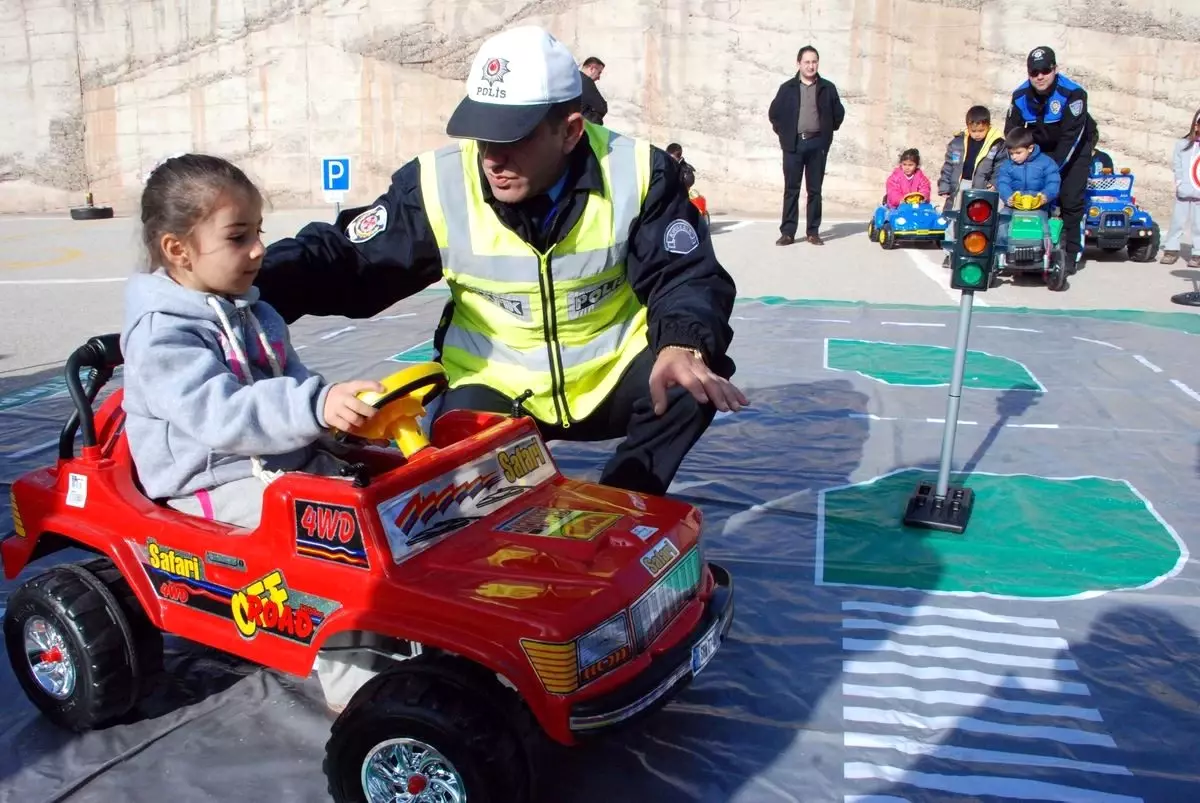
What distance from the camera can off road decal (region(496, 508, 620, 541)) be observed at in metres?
2.05

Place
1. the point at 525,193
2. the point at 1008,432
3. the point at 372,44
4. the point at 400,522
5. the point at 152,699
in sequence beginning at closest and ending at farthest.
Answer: the point at 400,522, the point at 152,699, the point at 525,193, the point at 1008,432, the point at 372,44

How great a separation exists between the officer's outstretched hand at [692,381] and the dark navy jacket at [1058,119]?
6856 mm

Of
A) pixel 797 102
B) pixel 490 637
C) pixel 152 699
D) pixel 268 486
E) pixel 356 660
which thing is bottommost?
pixel 152 699

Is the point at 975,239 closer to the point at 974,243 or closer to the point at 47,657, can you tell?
the point at 974,243

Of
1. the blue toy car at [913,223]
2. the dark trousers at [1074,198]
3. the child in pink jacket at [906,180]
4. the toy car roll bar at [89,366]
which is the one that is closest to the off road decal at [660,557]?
the toy car roll bar at [89,366]

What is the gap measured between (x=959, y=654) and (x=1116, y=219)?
7779 mm

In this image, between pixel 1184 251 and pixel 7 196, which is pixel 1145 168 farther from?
pixel 7 196

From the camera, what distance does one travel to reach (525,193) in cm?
266

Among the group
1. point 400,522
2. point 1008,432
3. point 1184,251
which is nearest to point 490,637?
point 400,522

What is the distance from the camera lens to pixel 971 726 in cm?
227

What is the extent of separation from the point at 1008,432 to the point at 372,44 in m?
13.5

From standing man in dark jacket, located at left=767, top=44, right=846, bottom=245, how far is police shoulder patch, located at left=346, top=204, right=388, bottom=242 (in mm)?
7623

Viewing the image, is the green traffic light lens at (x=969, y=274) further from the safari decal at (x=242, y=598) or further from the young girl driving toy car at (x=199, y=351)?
the safari decal at (x=242, y=598)

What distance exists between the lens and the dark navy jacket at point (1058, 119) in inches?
312
